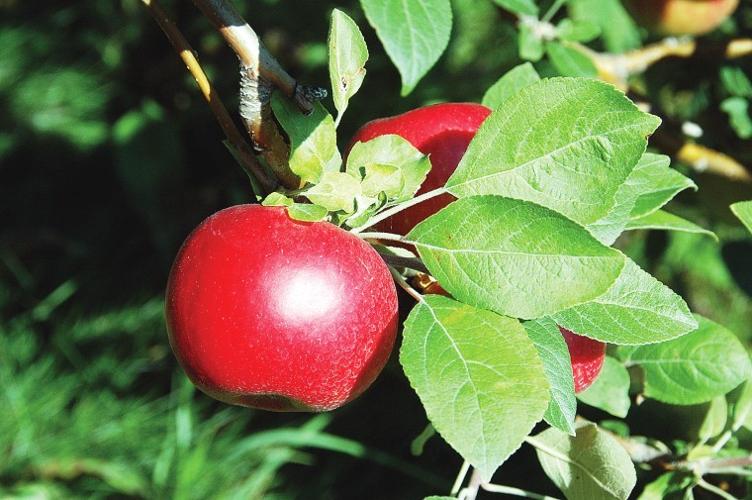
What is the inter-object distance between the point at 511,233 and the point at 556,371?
12 cm

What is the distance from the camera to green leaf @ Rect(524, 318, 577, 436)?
738 millimetres

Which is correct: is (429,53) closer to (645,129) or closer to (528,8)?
(645,129)

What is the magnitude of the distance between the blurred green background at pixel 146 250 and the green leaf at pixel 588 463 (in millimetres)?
716

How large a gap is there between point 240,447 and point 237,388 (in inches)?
40.5

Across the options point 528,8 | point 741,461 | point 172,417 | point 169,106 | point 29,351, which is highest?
point 528,8

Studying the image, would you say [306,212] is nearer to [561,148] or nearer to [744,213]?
[561,148]

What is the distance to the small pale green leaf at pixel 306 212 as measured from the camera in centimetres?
74

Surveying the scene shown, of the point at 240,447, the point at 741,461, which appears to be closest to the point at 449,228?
the point at 741,461

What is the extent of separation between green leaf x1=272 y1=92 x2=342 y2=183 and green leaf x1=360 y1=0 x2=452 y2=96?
0.37 ft

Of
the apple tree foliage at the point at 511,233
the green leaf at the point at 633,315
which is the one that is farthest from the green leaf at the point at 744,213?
the green leaf at the point at 633,315

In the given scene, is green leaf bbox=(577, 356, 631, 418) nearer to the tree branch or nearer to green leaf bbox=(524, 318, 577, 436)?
green leaf bbox=(524, 318, 577, 436)

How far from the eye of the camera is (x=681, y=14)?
174 centimetres

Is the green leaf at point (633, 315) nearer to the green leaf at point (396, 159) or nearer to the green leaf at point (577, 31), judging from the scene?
the green leaf at point (396, 159)

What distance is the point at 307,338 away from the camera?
2.41ft
